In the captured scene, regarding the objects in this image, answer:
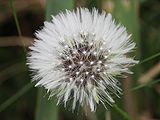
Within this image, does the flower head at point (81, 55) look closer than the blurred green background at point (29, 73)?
Yes

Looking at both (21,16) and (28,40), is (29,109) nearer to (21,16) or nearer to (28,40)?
(28,40)

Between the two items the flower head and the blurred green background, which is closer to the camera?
the flower head

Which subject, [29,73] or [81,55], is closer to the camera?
[81,55]

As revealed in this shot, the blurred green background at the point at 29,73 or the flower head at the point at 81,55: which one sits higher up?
the blurred green background at the point at 29,73

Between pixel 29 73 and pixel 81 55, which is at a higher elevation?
pixel 29 73
